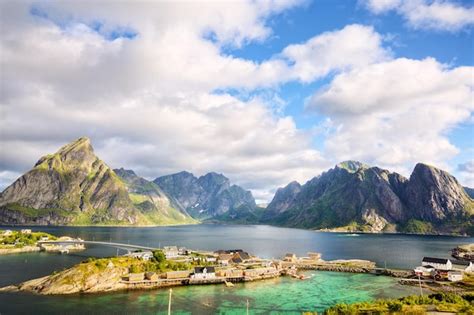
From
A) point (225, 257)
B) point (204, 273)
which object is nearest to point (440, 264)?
point (225, 257)

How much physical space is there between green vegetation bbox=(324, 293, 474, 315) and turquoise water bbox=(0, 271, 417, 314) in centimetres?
1468

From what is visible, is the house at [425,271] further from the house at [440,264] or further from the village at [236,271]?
the house at [440,264]

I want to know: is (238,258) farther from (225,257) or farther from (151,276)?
(151,276)

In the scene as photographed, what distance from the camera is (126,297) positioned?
99.4 meters

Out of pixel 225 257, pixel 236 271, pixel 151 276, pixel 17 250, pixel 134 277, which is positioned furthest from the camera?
pixel 17 250

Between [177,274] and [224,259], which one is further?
[224,259]

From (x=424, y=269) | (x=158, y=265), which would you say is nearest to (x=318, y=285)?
(x=424, y=269)

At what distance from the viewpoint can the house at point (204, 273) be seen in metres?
121

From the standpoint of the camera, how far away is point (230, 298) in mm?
99375

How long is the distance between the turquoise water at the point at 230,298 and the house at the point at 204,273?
6.47 meters

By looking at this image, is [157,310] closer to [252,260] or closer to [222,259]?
[222,259]

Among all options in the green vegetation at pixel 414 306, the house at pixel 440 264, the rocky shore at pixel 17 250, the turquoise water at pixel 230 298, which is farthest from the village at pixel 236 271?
the rocky shore at pixel 17 250

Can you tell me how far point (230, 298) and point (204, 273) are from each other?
24385mm

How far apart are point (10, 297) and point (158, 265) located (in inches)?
1718
